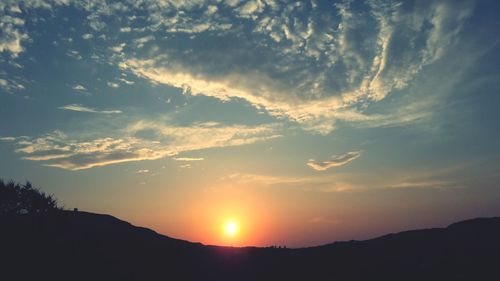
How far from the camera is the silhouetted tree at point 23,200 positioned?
48.1 m

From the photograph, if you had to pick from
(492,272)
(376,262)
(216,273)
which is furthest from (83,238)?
(492,272)

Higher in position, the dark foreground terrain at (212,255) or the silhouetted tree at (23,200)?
the silhouetted tree at (23,200)

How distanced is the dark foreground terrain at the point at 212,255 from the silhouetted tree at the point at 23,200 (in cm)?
369

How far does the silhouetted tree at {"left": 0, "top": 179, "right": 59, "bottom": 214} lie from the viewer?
48141 mm

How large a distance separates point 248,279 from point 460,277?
74.6ft

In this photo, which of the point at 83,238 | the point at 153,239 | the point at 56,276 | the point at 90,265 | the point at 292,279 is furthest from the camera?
the point at 153,239

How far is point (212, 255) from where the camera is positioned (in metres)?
50.1

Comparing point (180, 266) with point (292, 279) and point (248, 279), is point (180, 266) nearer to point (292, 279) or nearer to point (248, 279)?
point (248, 279)

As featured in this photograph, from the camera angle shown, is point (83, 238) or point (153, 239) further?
point (153, 239)

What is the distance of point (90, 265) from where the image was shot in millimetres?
37750

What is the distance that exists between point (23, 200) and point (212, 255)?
27593mm

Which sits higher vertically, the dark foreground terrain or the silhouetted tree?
the silhouetted tree

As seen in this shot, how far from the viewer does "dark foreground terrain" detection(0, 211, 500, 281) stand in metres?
36.5

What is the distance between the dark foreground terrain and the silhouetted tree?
369cm
